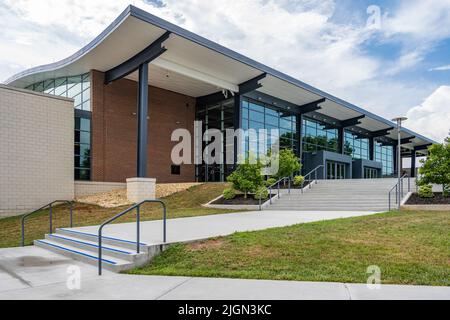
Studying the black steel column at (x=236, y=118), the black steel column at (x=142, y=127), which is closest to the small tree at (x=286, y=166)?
the black steel column at (x=236, y=118)

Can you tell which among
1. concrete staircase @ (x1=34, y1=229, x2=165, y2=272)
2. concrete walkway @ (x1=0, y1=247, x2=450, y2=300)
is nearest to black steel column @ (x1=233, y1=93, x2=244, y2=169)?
concrete staircase @ (x1=34, y1=229, x2=165, y2=272)

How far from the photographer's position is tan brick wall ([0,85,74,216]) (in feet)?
61.3

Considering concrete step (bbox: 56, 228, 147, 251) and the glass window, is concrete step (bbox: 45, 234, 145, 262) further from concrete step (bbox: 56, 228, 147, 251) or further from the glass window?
the glass window

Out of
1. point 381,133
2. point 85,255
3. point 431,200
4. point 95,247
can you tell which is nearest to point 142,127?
point 95,247

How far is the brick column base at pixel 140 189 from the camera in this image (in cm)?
2048

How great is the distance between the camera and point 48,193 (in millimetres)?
20141

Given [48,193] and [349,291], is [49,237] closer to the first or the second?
[349,291]

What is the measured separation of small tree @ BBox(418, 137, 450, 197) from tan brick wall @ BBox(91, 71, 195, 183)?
17506mm

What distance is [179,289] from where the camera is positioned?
5137mm

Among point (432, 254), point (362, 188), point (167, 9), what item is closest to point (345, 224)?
point (432, 254)

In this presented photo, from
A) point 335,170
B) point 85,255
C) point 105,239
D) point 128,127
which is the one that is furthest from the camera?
point 335,170

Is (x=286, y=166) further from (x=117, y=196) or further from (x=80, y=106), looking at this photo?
(x=80, y=106)

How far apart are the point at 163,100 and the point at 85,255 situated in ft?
70.8
